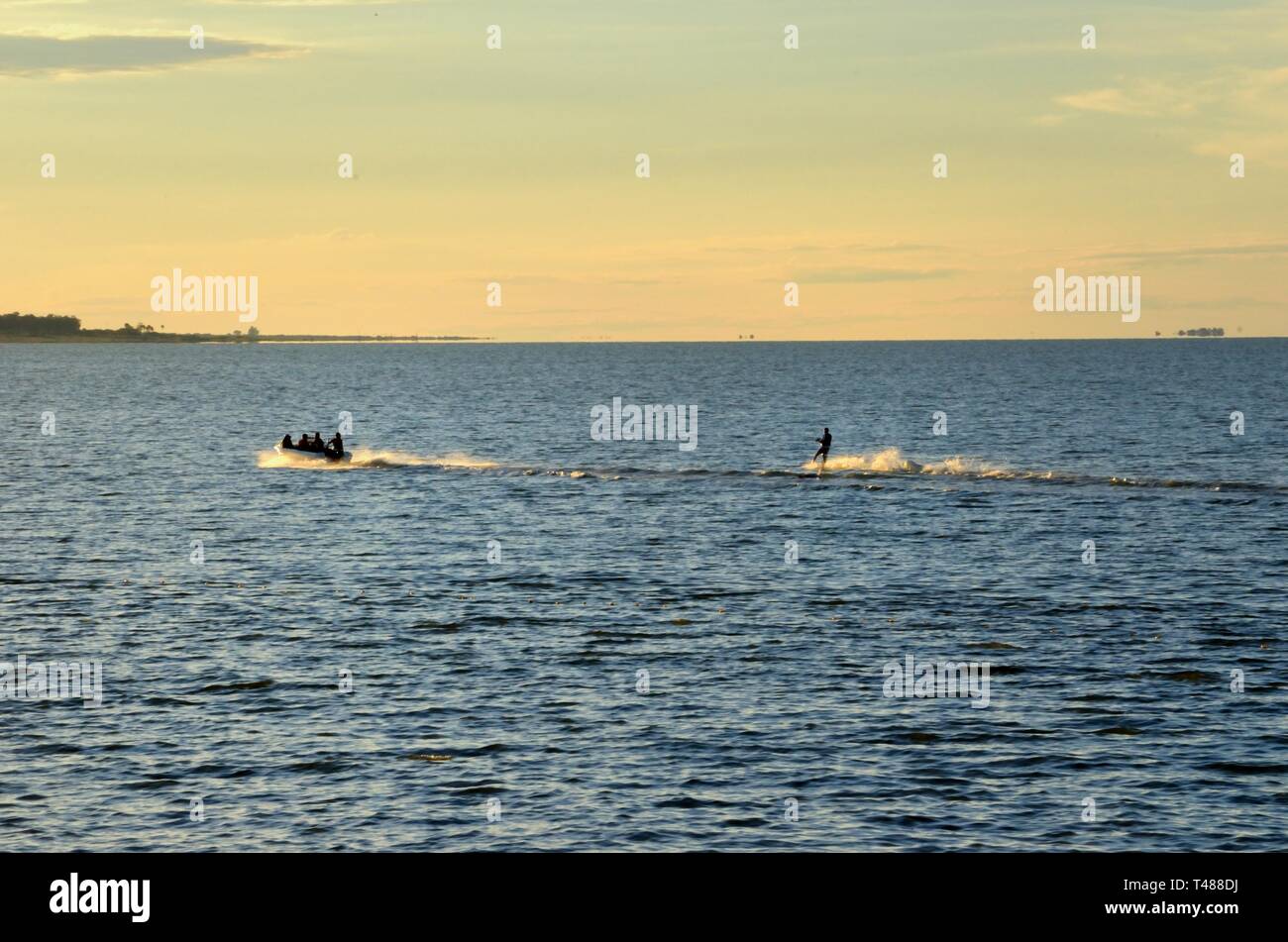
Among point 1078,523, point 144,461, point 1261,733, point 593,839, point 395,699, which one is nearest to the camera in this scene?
point 593,839

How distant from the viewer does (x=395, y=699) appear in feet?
117

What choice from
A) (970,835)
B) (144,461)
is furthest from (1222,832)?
(144,461)

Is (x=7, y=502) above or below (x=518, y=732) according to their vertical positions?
above

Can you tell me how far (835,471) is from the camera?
91.7m

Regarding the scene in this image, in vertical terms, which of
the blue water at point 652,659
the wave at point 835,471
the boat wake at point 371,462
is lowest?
the blue water at point 652,659

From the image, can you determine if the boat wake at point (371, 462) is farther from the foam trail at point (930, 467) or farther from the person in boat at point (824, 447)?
the foam trail at point (930, 467)

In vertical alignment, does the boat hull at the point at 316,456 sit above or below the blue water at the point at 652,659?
above

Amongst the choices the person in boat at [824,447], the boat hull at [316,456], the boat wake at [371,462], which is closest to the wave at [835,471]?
the boat wake at [371,462]

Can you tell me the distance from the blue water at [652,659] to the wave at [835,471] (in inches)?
33.6

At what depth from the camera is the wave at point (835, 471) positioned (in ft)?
279

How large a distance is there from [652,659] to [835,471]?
5323cm

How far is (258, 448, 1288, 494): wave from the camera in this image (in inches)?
3349
